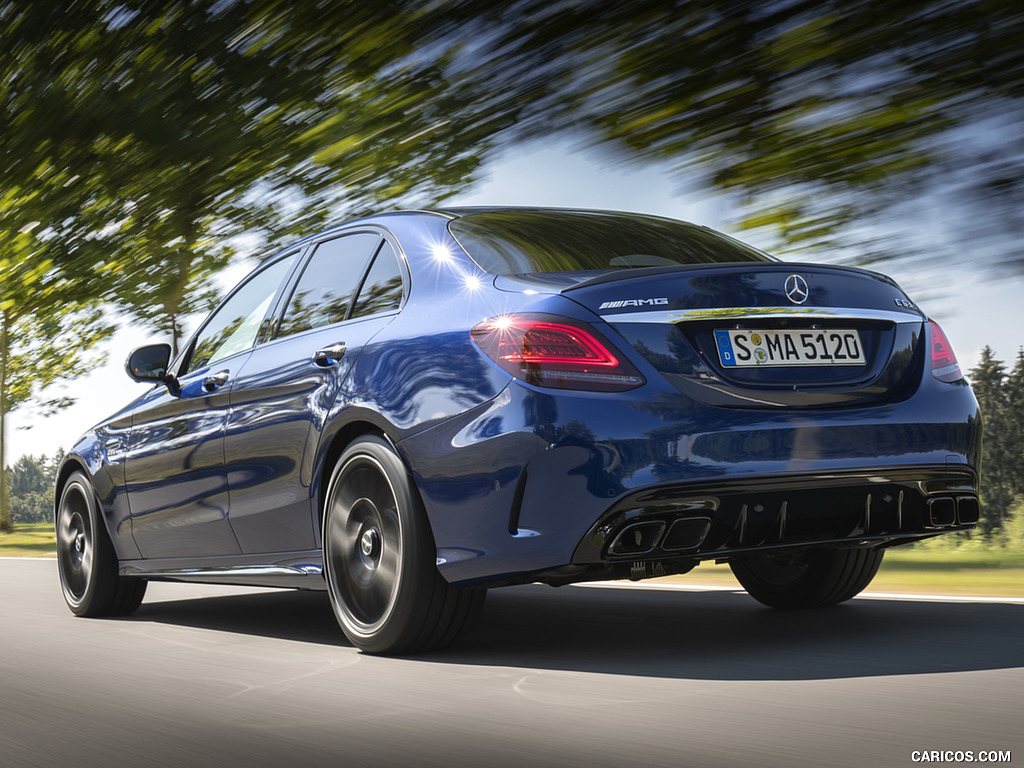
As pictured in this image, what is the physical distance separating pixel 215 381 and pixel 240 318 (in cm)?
36

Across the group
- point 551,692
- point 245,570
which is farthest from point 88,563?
point 551,692

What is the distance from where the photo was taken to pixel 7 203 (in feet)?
16.5

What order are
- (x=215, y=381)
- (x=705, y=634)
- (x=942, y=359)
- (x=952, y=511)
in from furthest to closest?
(x=215, y=381) < (x=705, y=634) < (x=942, y=359) < (x=952, y=511)

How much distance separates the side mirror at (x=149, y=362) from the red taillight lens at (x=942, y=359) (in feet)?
12.1

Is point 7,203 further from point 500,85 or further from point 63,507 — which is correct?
point 63,507

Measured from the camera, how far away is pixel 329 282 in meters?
5.48

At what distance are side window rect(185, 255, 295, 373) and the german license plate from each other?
7.65 ft

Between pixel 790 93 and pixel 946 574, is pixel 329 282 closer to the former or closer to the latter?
pixel 790 93

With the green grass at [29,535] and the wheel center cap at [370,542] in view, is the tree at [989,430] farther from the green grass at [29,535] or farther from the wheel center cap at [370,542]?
the green grass at [29,535]

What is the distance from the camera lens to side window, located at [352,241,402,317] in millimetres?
4988

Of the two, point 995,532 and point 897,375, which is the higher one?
Result: point 897,375

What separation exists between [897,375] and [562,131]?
1.53m

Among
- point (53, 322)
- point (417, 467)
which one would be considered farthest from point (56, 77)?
point (53, 322)

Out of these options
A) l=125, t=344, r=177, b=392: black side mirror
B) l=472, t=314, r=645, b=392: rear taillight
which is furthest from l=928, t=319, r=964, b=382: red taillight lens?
l=125, t=344, r=177, b=392: black side mirror
